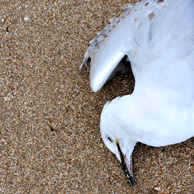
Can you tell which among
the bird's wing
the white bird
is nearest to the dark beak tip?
the white bird

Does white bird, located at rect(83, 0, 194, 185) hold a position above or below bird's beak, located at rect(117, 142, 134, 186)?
above

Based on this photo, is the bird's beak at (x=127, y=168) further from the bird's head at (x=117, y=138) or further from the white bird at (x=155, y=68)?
the white bird at (x=155, y=68)

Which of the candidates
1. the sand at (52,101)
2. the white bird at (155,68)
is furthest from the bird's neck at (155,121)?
the sand at (52,101)

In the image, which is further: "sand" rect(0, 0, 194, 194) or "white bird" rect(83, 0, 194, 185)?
"sand" rect(0, 0, 194, 194)

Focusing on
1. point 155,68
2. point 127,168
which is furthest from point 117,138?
point 155,68

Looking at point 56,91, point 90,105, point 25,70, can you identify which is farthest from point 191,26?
point 25,70

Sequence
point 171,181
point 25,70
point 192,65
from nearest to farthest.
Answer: point 192,65, point 171,181, point 25,70

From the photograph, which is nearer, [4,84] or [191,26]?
[191,26]

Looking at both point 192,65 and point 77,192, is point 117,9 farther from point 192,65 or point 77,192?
point 77,192

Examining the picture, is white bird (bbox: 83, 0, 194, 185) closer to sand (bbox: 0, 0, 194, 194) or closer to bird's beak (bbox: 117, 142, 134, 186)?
bird's beak (bbox: 117, 142, 134, 186)
